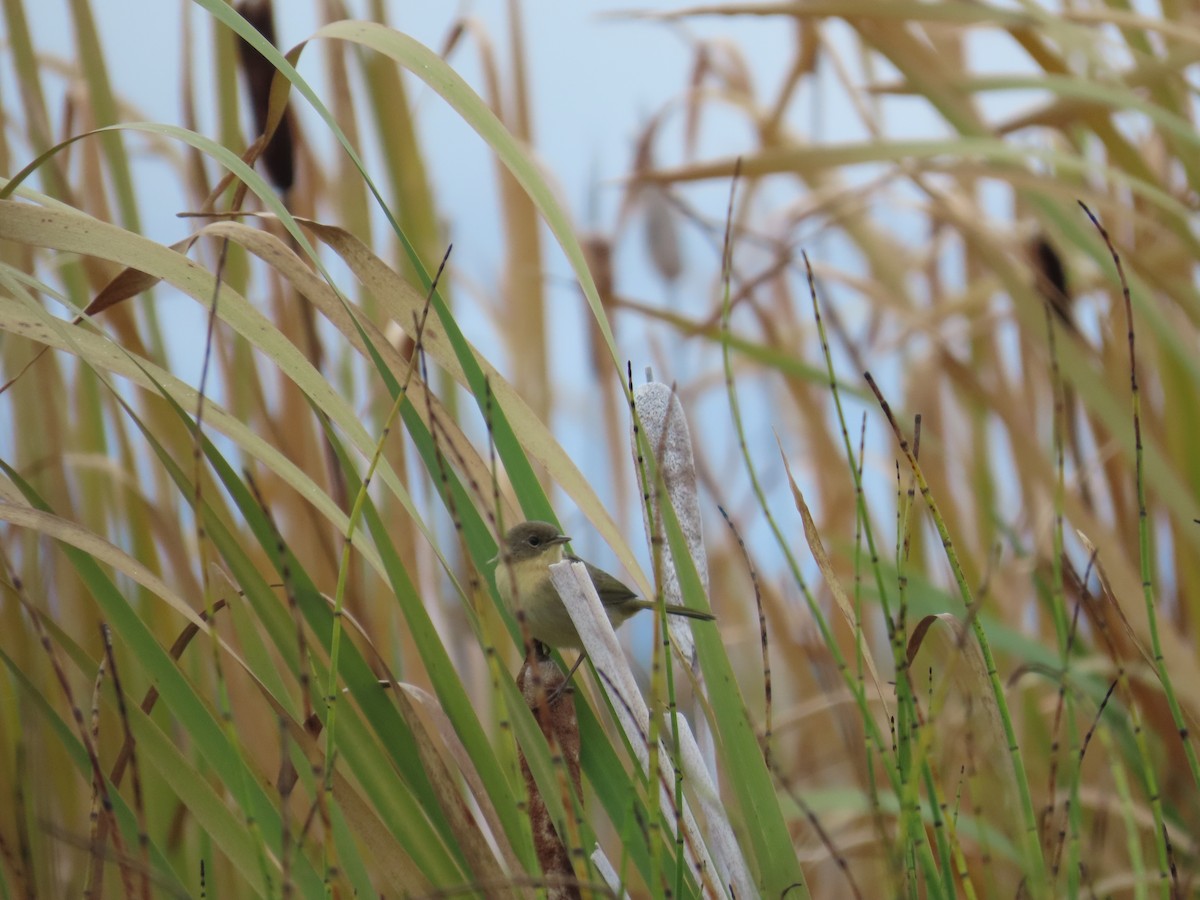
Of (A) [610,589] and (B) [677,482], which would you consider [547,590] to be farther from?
(B) [677,482]

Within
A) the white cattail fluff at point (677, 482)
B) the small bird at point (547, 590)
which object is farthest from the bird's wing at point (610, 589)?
the white cattail fluff at point (677, 482)

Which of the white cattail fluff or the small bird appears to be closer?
the white cattail fluff

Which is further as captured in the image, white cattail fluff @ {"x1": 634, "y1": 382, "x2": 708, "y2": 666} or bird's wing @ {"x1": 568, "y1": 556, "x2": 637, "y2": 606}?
bird's wing @ {"x1": 568, "y1": 556, "x2": 637, "y2": 606}

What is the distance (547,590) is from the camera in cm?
98

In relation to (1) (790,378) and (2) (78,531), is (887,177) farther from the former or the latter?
(2) (78,531)

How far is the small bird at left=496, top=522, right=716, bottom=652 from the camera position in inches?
37.8

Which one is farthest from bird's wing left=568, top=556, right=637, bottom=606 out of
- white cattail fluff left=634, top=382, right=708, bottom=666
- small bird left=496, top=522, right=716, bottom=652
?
white cattail fluff left=634, top=382, right=708, bottom=666

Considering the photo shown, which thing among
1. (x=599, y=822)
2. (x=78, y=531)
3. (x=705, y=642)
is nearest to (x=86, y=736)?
(x=78, y=531)

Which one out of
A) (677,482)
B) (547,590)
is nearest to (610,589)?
(547,590)

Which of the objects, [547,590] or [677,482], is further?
[547,590]

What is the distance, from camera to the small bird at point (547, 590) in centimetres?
96

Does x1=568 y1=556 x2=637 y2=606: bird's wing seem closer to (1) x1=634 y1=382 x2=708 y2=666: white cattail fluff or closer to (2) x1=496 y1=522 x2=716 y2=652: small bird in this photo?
(2) x1=496 y1=522 x2=716 y2=652: small bird

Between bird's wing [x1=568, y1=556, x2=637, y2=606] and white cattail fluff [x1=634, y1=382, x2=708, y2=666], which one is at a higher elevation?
white cattail fluff [x1=634, y1=382, x2=708, y2=666]

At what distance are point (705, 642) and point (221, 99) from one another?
2.84 feet
